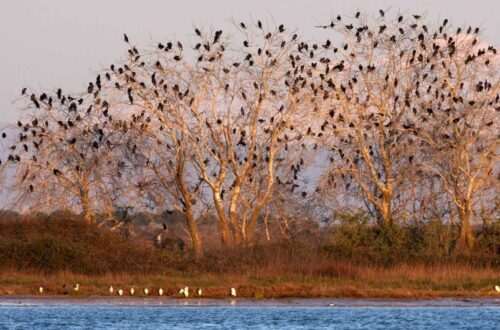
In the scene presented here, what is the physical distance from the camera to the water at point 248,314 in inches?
1117

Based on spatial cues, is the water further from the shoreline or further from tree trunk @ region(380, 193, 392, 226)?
tree trunk @ region(380, 193, 392, 226)

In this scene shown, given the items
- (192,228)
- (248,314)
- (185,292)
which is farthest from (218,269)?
(248,314)

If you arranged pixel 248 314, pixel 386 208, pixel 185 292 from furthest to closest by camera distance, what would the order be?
pixel 386 208 → pixel 185 292 → pixel 248 314

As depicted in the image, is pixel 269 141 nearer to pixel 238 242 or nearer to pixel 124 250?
pixel 238 242

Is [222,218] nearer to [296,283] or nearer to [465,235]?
[465,235]

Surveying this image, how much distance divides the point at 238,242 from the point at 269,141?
12.4 ft

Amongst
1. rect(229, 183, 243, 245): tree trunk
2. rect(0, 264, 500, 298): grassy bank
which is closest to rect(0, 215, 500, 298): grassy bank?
rect(0, 264, 500, 298): grassy bank

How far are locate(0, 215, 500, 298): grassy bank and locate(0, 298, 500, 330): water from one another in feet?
4.93

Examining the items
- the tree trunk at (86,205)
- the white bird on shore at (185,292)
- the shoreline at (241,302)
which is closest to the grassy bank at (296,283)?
the white bird on shore at (185,292)

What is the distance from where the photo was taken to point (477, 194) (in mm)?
48281

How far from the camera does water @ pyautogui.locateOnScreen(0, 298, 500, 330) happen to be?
93.0ft

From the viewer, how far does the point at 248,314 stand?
31031 mm

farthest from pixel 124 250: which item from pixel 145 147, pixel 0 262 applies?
pixel 145 147

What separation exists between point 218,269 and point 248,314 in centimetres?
967
